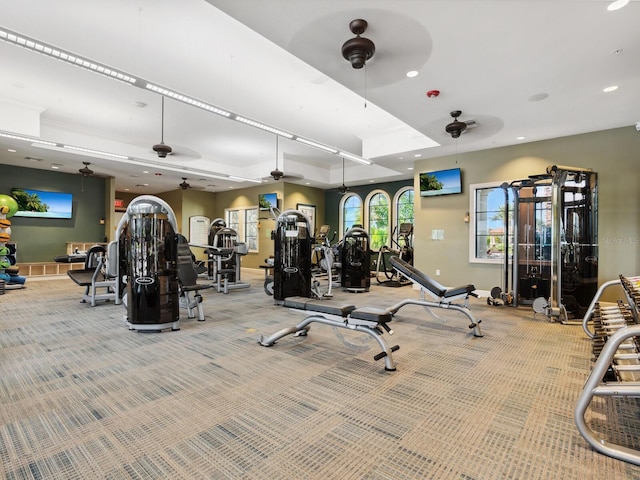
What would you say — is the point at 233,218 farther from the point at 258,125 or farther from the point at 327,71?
the point at 327,71

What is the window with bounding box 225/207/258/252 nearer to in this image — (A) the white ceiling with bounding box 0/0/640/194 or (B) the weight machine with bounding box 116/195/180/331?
(A) the white ceiling with bounding box 0/0/640/194

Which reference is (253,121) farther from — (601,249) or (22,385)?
(601,249)

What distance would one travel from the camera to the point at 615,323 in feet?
10.1

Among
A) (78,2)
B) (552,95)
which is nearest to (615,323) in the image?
(552,95)

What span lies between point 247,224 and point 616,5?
1188cm

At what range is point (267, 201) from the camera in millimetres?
11992

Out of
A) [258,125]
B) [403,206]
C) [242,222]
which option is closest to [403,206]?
[403,206]

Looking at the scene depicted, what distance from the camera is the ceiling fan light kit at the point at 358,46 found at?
311cm

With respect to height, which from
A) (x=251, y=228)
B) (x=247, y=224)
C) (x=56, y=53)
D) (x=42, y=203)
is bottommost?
(x=251, y=228)

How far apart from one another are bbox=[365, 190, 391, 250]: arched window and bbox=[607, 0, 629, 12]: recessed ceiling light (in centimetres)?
872

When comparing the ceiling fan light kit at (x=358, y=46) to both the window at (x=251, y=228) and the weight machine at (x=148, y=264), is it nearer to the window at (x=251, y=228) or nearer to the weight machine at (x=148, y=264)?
the weight machine at (x=148, y=264)

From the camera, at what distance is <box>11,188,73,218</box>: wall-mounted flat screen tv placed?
961cm

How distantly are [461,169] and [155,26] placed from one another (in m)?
6.35

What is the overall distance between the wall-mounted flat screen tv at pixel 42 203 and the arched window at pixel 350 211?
30.1ft
